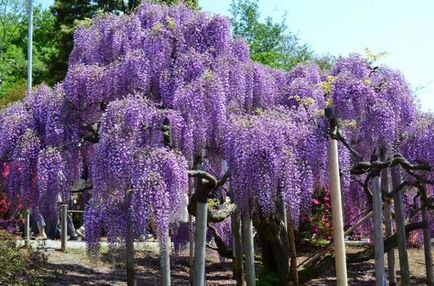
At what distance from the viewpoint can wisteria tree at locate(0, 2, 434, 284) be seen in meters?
7.63

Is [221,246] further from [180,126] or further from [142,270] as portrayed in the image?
[180,126]

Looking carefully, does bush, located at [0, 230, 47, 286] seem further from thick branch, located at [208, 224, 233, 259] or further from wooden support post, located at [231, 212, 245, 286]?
thick branch, located at [208, 224, 233, 259]

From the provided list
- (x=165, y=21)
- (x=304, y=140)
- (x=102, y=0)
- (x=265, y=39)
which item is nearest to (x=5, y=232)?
(x=165, y=21)

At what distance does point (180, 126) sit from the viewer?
7988mm

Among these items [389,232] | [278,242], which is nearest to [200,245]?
[278,242]

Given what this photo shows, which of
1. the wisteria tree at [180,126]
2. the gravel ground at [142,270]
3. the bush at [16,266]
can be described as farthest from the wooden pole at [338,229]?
the gravel ground at [142,270]

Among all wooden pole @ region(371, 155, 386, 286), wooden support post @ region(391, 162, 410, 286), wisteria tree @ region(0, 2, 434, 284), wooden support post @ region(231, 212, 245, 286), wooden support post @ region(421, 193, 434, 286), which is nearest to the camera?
wisteria tree @ region(0, 2, 434, 284)

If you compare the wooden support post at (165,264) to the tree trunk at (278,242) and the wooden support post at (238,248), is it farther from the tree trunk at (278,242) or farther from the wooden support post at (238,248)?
the wooden support post at (238,248)

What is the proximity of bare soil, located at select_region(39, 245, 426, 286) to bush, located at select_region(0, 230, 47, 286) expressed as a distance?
450 mm

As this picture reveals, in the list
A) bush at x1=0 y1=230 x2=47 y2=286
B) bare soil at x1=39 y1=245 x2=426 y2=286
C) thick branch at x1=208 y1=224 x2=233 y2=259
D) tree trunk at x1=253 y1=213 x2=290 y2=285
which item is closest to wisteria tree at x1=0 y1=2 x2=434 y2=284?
tree trunk at x1=253 y1=213 x2=290 y2=285

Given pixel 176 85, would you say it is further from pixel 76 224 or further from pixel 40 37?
pixel 40 37

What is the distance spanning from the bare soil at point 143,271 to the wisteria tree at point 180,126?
2219 millimetres

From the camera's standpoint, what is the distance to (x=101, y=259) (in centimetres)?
1309

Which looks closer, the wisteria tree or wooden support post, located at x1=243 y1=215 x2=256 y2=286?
the wisteria tree
